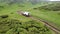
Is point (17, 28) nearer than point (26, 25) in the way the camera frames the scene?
Yes

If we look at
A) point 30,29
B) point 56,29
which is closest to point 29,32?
point 30,29

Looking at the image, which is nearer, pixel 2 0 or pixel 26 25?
pixel 26 25

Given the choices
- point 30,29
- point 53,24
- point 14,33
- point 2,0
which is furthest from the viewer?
point 2,0

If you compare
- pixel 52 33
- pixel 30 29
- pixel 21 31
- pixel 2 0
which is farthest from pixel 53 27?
pixel 2 0

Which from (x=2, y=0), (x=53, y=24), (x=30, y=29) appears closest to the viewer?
(x=30, y=29)

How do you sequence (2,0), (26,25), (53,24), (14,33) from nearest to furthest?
1. (14,33)
2. (26,25)
3. (53,24)
4. (2,0)

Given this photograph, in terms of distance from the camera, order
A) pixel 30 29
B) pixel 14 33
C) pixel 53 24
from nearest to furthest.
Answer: pixel 14 33, pixel 30 29, pixel 53 24

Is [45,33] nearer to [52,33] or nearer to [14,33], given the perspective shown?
[52,33]

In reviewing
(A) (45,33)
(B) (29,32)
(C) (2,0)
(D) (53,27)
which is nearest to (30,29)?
(B) (29,32)

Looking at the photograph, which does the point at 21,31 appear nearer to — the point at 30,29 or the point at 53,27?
the point at 30,29
